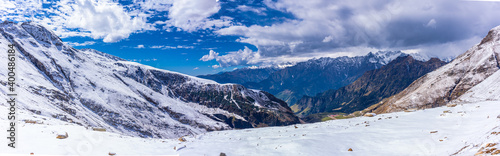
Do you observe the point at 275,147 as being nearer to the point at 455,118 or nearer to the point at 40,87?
the point at 455,118

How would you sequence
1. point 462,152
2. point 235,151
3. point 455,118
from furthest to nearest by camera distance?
point 455,118 < point 235,151 < point 462,152

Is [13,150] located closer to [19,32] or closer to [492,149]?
[492,149]

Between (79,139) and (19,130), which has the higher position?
(19,130)

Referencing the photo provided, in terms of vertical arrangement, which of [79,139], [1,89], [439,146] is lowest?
[439,146]

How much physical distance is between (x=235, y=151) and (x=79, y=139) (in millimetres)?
12245

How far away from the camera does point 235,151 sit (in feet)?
56.3

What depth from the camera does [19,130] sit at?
18375 millimetres

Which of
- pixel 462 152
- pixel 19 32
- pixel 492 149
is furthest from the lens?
pixel 19 32

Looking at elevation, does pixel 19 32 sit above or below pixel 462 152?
above

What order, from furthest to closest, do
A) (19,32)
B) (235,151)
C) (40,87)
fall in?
(19,32) < (40,87) < (235,151)

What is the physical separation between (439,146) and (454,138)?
165cm

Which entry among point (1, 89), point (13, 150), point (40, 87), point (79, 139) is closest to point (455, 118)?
point (79, 139)

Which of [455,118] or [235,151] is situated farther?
[455,118]

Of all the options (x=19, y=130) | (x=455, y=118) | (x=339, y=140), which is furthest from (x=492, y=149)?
(x=19, y=130)
